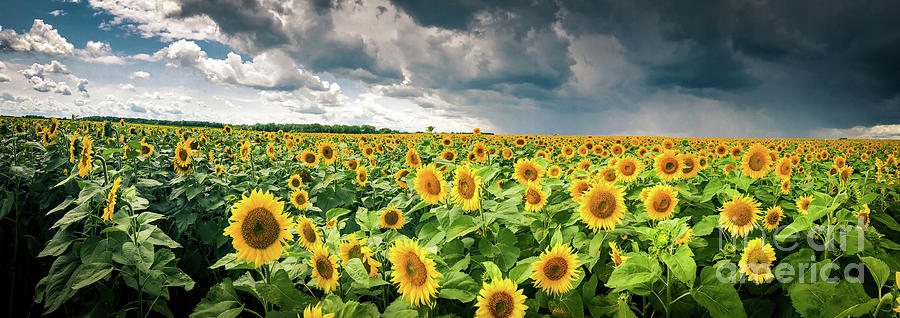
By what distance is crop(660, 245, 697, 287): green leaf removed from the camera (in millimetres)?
1773

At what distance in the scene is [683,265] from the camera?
1.81 meters

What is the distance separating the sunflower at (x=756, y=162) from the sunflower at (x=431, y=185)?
162 inches

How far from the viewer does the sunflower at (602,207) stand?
2.55 metres

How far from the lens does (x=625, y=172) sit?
3.96 metres

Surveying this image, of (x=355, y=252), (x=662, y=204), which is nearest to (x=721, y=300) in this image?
(x=662, y=204)

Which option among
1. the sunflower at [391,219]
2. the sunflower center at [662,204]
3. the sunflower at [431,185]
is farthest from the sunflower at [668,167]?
the sunflower at [391,219]

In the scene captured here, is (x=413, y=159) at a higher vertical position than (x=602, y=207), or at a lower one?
higher

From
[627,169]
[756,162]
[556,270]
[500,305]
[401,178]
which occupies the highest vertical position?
[756,162]

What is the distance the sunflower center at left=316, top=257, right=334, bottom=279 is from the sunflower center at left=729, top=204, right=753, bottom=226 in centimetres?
290

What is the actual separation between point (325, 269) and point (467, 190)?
1.04 metres

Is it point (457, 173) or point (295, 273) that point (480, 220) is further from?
point (295, 273)

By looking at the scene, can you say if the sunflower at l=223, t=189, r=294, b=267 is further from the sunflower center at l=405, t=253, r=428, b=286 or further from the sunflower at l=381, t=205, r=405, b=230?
the sunflower at l=381, t=205, r=405, b=230

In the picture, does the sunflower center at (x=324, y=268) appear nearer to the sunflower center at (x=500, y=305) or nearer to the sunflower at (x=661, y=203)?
the sunflower center at (x=500, y=305)

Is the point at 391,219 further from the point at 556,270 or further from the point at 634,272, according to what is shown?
the point at 634,272
